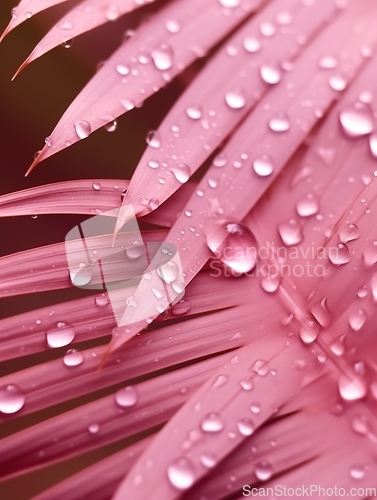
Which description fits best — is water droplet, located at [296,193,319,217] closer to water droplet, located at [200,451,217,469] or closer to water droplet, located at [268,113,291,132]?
water droplet, located at [268,113,291,132]

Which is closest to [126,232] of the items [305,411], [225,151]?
[225,151]

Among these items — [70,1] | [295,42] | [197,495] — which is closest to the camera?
[197,495]

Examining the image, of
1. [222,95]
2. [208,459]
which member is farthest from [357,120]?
[208,459]

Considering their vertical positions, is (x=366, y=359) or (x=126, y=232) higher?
Answer: (x=126, y=232)

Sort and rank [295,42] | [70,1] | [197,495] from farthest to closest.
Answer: [70,1]
[295,42]
[197,495]

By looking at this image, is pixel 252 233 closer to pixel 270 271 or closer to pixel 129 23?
pixel 270 271

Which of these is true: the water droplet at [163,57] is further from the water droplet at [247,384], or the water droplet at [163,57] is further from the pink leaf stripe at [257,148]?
the water droplet at [247,384]
